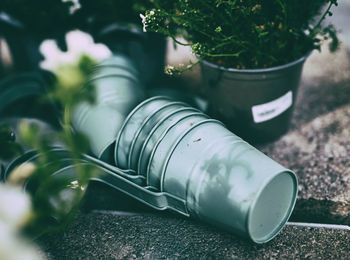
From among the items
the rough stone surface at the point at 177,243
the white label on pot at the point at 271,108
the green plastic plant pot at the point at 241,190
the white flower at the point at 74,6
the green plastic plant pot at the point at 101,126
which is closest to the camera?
the green plastic plant pot at the point at 241,190

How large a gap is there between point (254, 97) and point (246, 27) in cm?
22

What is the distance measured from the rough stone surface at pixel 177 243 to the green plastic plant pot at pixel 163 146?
15 cm

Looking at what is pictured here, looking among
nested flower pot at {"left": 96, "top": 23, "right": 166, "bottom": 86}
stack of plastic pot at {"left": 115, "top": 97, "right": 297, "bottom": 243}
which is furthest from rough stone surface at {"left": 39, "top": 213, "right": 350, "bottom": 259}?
nested flower pot at {"left": 96, "top": 23, "right": 166, "bottom": 86}

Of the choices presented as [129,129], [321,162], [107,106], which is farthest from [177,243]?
[321,162]

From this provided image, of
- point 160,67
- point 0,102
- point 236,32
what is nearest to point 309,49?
point 236,32

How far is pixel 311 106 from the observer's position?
4.58 ft

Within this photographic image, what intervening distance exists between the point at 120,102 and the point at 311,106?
80 centimetres

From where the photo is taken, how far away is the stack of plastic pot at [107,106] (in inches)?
39.8

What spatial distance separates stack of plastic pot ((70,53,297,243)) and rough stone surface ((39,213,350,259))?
71 millimetres

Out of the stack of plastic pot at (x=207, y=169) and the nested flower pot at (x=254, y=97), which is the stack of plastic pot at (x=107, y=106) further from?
the nested flower pot at (x=254, y=97)

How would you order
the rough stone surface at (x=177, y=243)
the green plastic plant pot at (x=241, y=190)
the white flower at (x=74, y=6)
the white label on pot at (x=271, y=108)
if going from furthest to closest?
the white flower at (x=74, y=6), the white label on pot at (x=271, y=108), the rough stone surface at (x=177, y=243), the green plastic plant pot at (x=241, y=190)

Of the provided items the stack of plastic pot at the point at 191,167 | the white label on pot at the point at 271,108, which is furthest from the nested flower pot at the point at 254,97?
the stack of plastic pot at the point at 191,167

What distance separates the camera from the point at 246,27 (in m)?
0.97

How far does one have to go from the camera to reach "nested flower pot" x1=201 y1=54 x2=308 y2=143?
1.04m
